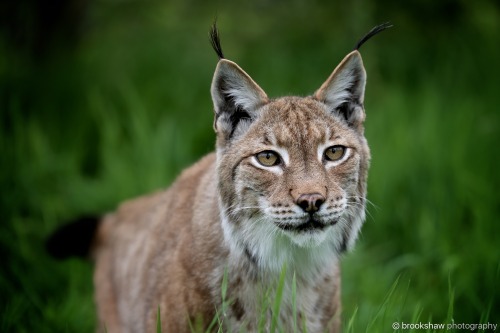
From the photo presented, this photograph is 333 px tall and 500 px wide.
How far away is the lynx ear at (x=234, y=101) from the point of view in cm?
359

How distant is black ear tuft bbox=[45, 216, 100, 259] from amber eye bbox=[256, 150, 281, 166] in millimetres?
2030

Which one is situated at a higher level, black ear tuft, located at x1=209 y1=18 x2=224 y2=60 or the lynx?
black ear tuft, located at x1=209 y1=18 x2=224 y2=60

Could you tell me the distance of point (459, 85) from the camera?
8227 mm

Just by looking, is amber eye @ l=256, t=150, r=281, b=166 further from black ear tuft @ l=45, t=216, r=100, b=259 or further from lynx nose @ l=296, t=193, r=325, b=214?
black ear tuft @ l=45, t=216, r=100, b=259

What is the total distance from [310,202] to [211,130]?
3.64 m

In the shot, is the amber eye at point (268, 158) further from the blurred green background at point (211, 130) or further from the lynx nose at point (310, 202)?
the blurred green background at point (211, 130)

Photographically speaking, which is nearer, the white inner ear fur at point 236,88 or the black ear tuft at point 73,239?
the white inner ear fur at point 236,88

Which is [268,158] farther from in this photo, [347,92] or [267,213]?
[347,92]

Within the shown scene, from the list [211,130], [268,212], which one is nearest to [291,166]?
[268,212]

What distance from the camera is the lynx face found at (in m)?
3.30

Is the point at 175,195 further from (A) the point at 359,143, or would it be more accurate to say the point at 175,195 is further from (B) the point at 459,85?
(B) the point at 459,85

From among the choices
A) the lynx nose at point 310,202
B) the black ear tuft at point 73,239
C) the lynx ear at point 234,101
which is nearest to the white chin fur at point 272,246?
the lynx nose at point 310,202

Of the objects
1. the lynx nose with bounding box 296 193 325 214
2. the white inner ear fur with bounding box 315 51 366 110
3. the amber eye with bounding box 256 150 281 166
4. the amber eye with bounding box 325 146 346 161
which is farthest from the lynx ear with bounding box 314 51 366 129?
the lynx nose with bounding box 296 193 325 214

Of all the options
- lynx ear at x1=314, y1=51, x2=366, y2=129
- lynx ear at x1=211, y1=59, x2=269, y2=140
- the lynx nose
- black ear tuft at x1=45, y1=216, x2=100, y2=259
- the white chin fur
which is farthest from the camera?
black ear tuft at x1=45, y1=216, x2=100, y2=259
